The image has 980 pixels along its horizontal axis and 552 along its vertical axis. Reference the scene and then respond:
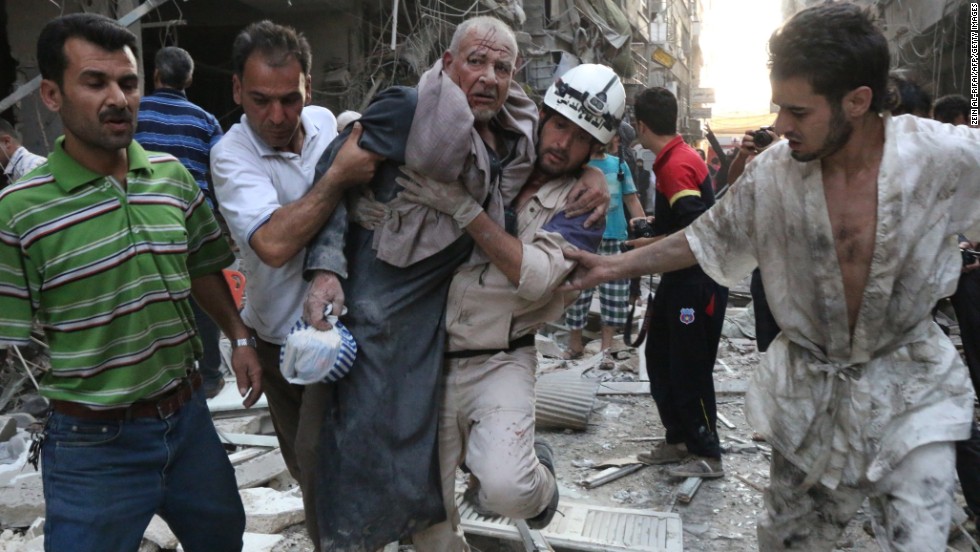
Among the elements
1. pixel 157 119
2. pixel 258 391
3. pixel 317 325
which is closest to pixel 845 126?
pixel 317 325

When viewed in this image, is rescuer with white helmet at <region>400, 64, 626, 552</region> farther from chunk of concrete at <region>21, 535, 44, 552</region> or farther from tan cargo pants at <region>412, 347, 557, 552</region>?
chunk of concrete at <region>21, 535, 44, 552</region>

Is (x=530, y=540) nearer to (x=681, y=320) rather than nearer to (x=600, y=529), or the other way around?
(x=600, y=529)

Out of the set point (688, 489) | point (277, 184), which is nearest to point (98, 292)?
point (277, 184)

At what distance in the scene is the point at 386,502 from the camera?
2.45 metres

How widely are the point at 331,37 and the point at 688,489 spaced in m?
8.01

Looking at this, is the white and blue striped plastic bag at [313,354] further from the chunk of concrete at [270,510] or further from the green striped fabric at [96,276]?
the chunk of concrete at [270,510]

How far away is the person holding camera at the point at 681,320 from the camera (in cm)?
442

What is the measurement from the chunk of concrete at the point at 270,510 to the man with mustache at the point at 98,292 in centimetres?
143

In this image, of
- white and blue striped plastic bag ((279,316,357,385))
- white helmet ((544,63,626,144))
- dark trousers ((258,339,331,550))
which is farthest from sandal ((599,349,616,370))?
white and blue striped plastic bag ((279,316,357,385))

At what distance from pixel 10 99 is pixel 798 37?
5327 mm

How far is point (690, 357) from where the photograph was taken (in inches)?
175

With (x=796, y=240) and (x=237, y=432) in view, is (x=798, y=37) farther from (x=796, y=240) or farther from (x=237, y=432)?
(x=237, y=432)

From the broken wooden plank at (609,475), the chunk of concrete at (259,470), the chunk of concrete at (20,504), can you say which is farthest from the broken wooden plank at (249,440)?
the broken wooden plank at (609,475)

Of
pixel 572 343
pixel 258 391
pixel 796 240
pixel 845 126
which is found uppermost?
pixel 845 126
